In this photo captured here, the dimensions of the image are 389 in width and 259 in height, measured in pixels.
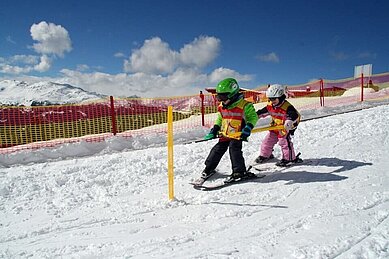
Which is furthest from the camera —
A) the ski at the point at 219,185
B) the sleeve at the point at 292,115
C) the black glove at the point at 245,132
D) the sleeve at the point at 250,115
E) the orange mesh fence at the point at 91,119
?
the orange mesh fence at the point at 91,119

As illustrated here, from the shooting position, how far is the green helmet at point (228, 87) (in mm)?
4641

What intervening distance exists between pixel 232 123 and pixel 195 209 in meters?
1.69

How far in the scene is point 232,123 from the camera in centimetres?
485

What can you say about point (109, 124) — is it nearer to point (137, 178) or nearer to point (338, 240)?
point (137, 178)

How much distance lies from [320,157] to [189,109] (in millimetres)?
6762

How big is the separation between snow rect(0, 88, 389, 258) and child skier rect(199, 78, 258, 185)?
381 millimetres

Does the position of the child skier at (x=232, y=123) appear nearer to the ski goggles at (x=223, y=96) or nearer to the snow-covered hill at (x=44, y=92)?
the ski goggles at (x=223, y=96)

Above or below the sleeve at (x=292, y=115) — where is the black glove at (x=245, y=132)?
below

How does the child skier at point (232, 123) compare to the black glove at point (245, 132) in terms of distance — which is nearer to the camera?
the black glove at point (245, 132)

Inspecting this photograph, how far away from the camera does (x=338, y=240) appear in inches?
107

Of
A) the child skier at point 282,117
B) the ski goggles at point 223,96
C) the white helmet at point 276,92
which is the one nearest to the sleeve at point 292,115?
the child skier at point 282,117

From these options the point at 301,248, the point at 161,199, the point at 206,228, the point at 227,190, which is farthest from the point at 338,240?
the point at 161,199

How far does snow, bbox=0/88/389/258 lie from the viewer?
2.80 meters

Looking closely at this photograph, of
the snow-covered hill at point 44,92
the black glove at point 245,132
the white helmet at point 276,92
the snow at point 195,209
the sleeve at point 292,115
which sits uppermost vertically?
the snow-covered hill at point 44,92
